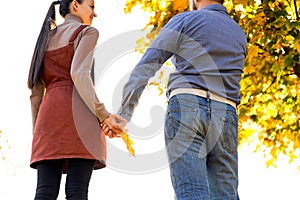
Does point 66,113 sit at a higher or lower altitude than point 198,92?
lower

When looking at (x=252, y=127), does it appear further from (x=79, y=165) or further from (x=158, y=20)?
(x=79, y=165)

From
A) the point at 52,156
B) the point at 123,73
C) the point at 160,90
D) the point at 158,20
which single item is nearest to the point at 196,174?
the point at 52,156

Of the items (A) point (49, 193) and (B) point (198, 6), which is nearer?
(B) point (198, 6)

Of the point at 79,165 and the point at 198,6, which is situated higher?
the point at 198,6

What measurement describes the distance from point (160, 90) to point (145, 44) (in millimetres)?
757

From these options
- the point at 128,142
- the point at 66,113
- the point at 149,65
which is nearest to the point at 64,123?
the point at 66,113

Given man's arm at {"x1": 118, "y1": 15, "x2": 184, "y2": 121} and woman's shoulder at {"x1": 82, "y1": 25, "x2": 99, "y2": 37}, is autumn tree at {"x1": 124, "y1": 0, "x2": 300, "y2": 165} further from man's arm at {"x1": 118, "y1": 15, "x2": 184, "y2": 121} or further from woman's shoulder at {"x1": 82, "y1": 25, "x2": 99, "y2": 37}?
man's arm at {"x1": 118, "y1": 15, "x2": 184, "y2": 121}

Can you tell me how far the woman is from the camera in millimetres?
4234

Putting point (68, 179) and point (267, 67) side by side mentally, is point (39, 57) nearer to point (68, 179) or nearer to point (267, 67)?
point (68, 179)

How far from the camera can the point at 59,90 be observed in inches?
174

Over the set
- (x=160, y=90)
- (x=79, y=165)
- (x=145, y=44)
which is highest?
(x=79, y=165)

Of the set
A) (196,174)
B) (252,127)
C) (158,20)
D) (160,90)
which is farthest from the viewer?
(252,127)

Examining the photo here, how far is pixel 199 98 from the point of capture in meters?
3.47

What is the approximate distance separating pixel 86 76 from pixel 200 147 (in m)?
1.17
